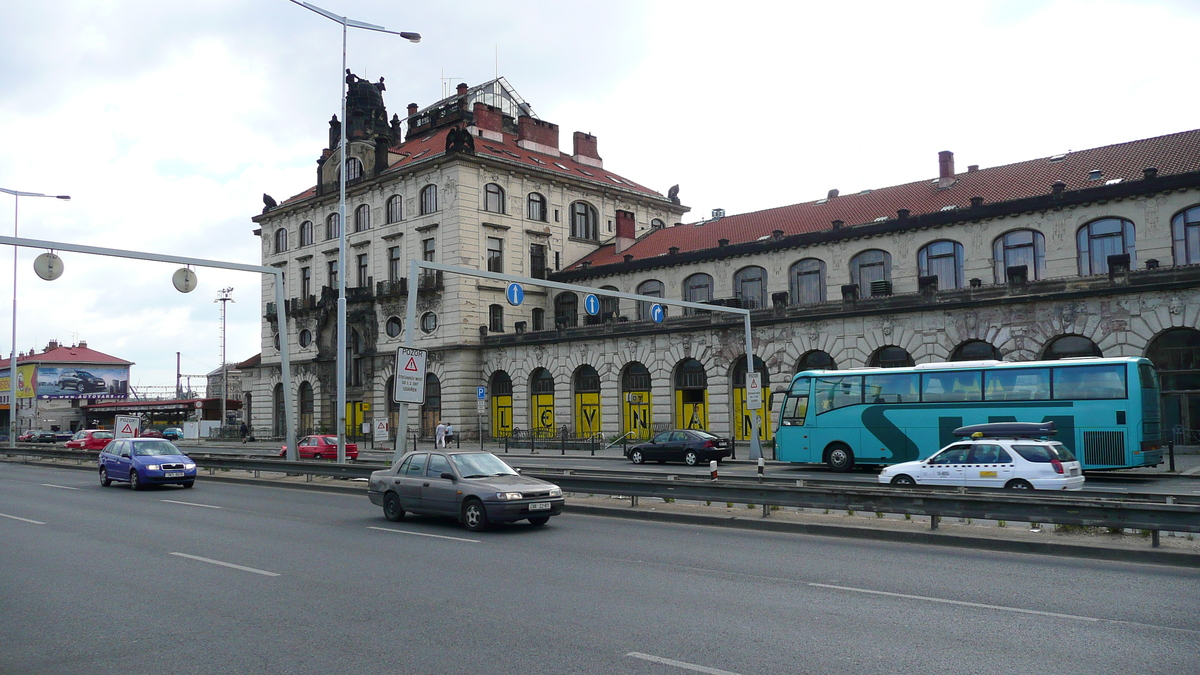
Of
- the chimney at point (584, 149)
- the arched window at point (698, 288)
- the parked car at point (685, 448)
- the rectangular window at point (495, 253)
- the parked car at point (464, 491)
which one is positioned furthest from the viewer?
the chimney at point (584, 149)

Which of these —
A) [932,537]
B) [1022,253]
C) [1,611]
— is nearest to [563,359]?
[1022,253]

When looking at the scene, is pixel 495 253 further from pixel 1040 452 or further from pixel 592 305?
pixel 1040 452

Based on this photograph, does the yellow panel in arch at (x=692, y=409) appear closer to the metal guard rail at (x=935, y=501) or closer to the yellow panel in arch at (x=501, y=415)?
the yellow panel in arch at (x=501, y=415)

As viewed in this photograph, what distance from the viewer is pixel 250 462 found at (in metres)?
28.0

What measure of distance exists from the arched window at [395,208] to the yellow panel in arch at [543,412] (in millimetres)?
16517

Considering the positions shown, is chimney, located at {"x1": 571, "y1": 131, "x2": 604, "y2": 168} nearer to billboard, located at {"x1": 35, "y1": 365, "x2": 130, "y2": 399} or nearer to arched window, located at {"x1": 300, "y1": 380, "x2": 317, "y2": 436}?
arched window, located at {"x1": 300, "y1": 380, "x2": 317, "y2": 436}

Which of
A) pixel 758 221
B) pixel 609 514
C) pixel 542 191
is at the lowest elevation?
pixel 609 514

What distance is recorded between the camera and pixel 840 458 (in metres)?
28.0

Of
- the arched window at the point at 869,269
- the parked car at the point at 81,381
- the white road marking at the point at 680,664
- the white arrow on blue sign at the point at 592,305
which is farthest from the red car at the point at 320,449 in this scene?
the parked car at the point at 81,381

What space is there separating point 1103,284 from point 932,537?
953 inches

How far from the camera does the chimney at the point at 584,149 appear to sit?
6994 cm

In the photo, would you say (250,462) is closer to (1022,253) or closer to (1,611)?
(1,611)

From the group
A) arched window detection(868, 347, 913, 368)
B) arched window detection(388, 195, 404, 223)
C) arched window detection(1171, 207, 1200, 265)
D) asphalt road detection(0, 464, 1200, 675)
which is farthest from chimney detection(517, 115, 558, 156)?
asphalt road detection(0, 464, 1200, 675)

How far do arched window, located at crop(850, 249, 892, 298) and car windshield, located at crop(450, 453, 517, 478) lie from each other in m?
30.2
